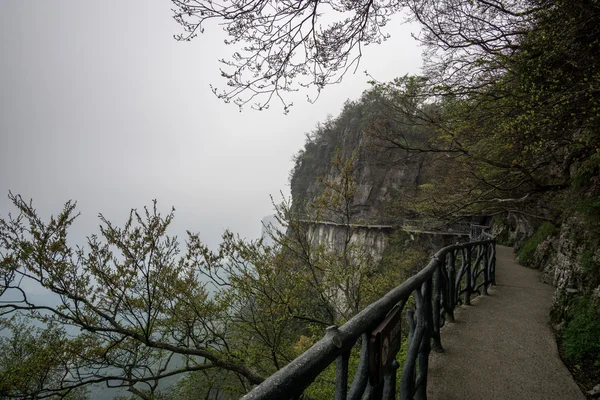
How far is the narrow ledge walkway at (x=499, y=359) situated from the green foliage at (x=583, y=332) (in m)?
0.19

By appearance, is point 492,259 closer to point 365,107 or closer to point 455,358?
point 455,358

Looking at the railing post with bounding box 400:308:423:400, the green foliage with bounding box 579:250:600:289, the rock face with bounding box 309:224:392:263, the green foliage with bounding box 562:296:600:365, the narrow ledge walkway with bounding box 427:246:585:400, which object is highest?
the green foliage with bounding box 579:250:600:289

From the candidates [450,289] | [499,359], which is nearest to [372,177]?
[450,289]

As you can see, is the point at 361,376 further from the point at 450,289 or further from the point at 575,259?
the point at 575,259

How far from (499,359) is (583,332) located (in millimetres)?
1339

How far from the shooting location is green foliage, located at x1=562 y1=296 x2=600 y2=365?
3279mm

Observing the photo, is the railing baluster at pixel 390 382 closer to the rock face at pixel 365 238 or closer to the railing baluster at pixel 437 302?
the railing baluster at pixel 437 302

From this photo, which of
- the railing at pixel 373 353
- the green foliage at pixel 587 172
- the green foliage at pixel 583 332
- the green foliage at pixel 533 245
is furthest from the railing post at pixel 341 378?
the green foliage at pixel 533 245

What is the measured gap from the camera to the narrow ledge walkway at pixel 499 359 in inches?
104

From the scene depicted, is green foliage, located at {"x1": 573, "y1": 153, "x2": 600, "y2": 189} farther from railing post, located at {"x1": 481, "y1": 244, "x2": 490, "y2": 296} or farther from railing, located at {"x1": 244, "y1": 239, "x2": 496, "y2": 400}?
railing, located at {"x1": 244, "y1": 239, "x2": 496, "y2": 400}

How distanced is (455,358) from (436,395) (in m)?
0.79

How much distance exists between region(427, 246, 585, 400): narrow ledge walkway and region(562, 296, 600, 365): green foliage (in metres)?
0.19

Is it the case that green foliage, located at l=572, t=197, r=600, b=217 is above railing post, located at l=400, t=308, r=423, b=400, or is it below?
above

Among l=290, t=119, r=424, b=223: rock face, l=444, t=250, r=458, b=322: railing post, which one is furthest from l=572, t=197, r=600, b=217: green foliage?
l=290, t=119, r=424, b=223: rock face
